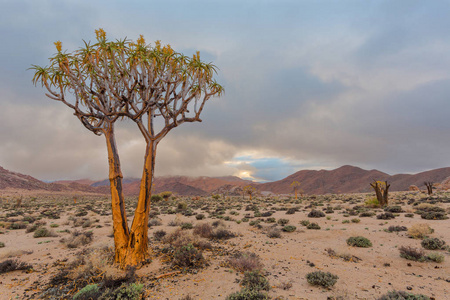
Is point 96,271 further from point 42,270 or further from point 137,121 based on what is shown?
point 137,121

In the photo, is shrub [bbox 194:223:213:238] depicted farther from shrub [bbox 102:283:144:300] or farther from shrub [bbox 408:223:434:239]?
shrub [bbox 408:223:434:239]

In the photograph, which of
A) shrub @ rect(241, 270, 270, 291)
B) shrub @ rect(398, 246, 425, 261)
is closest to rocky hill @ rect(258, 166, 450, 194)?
shrub @ rect(398, 246, 425, 261)

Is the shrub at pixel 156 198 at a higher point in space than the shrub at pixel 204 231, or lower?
lower

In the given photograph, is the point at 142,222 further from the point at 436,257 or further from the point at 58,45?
the point at 436,257

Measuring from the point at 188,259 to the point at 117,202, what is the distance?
3.40 m

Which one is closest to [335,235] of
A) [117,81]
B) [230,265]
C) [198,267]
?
[230,265]

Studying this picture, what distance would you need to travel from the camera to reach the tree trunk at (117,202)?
24.0 feet

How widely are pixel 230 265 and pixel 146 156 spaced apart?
5.22 metres

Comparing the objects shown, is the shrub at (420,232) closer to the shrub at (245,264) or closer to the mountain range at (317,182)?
the shrub at (245,264)

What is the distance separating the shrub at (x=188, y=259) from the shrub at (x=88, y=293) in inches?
107

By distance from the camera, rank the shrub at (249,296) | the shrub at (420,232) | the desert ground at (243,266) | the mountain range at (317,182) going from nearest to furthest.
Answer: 1. the shrub at (249,296)
2. the desert ground at (243,266)
3. the shrub at (420,232)
4. the mountain range at (317,182)

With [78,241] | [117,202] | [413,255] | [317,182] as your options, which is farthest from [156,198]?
[317,182]

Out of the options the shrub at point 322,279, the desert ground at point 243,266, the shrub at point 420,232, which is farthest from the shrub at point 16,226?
the shrub at point 420,232

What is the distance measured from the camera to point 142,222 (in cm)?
759
